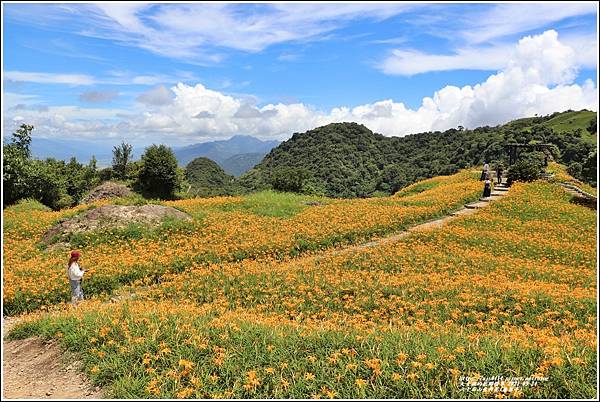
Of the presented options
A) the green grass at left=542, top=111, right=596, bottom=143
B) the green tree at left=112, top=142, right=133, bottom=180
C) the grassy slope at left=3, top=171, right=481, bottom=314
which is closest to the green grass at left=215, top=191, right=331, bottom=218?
the grassy slope at left=3, top=171, right=481, bottom=314

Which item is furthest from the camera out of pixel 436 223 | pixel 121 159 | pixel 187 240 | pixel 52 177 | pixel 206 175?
pixel 206 175

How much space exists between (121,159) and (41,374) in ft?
197

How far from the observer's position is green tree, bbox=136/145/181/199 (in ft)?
130

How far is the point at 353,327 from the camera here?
816 centimetres

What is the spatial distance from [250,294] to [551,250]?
14476 mm

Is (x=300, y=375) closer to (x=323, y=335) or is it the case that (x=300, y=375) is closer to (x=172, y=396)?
(x=323, y=335)

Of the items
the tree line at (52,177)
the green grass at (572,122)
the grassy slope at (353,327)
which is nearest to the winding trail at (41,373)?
the grassy slope at (353,327)

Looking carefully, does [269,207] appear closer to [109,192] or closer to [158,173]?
[158,173]

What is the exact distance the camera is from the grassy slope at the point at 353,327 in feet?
18.9

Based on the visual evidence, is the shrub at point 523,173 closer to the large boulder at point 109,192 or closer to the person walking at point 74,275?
the person walking at point 74,275

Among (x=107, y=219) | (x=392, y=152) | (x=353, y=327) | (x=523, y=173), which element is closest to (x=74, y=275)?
(x=353, y=327)

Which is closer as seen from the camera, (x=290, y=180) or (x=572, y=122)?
(x=290, y=180)

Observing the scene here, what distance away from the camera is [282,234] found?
1916 centimetres

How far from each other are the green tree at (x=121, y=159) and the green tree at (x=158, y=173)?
2082 centimetres
